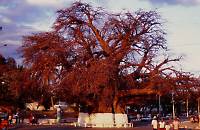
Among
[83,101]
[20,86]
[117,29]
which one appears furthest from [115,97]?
[20,86]

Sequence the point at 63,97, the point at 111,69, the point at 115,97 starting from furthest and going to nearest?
the point at 63,97
the point at 115,97
the point at 111,69

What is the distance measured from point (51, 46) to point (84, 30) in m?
5.00

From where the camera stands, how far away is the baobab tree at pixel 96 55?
58.6 m

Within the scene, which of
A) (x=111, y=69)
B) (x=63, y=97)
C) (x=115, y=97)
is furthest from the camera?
(x=63, y=97)

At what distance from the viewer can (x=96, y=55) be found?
6097cm

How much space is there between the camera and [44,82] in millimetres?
59344

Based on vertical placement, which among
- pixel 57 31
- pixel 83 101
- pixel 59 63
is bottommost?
pixel 83 101

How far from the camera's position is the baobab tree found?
5856 cm

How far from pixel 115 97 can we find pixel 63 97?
7.74 m

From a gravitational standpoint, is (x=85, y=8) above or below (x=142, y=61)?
above

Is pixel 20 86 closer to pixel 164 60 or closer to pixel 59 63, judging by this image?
pixel 59 63

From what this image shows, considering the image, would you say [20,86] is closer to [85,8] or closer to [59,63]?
[59,63]

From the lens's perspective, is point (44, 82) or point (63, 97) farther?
point (63, 97)

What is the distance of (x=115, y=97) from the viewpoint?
60.2 metres
